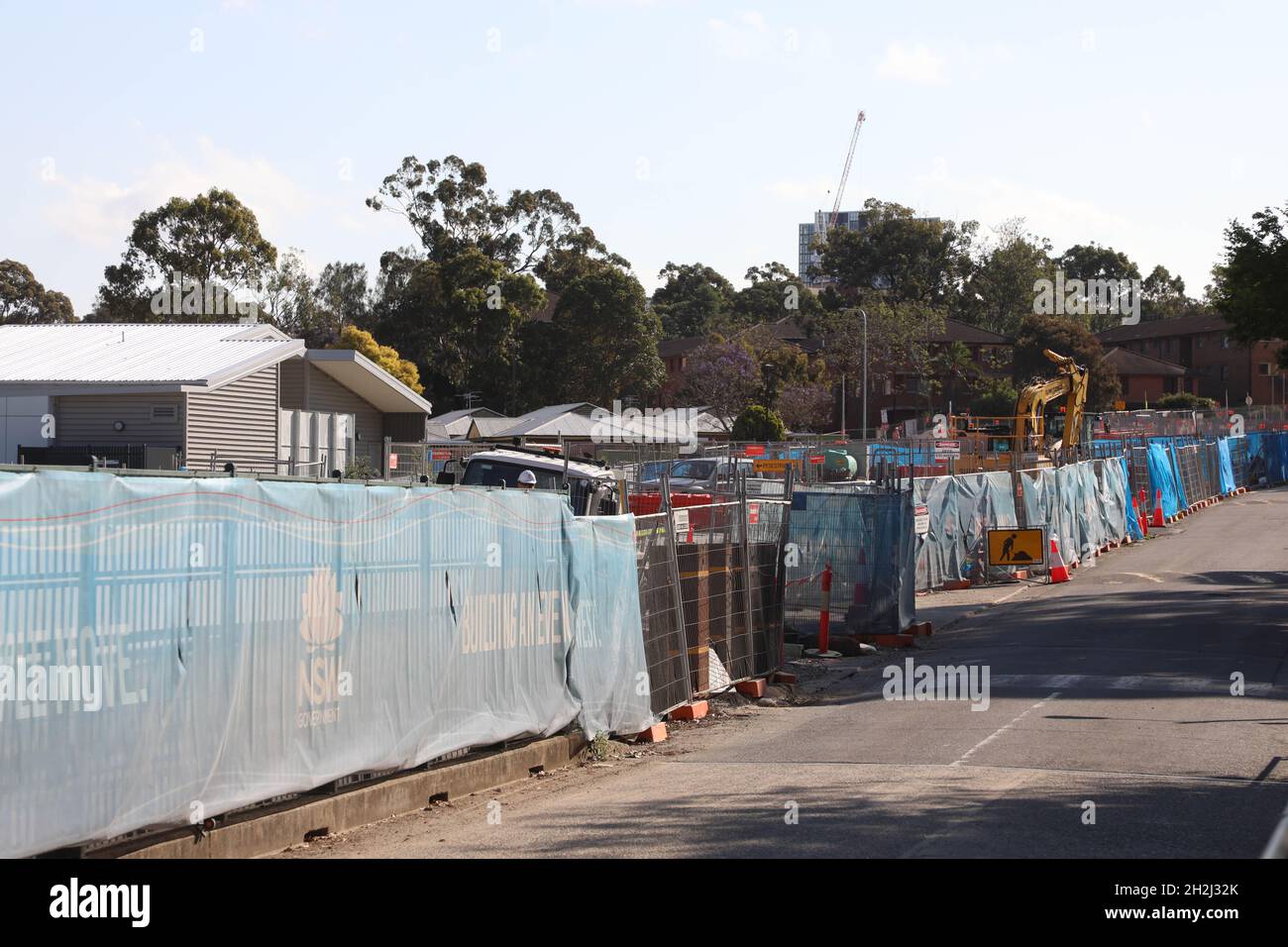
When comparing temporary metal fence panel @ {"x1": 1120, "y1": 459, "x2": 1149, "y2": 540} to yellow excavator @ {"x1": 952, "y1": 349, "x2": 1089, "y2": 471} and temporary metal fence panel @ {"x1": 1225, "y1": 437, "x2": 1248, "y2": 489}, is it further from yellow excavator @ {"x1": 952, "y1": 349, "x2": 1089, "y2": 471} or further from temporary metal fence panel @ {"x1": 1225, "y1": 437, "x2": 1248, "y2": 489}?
temporary metal fence panel @ {"x1": 1225, "y1": 437, "x2": 1248, "y2": 489}

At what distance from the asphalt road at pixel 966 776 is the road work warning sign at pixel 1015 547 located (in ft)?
20.5

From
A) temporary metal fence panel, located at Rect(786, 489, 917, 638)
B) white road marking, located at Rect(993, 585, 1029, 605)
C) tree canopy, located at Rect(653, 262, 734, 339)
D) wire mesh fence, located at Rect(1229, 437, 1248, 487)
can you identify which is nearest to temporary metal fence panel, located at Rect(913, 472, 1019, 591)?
white road marking, located at Rect(993, 585, 1029, 605)

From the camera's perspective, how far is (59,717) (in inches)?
255

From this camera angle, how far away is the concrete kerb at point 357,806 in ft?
24.1

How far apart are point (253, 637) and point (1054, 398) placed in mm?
41099

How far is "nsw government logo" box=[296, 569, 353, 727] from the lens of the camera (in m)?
8.33

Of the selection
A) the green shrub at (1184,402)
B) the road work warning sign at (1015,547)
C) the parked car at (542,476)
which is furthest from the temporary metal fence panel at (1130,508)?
the green shrub at (1184,402)

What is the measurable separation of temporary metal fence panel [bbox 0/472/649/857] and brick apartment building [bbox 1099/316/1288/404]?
8938 centimetres

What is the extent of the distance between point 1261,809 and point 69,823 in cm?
745

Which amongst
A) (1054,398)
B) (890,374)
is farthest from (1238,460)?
(890,374)

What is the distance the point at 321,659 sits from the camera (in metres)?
8.48

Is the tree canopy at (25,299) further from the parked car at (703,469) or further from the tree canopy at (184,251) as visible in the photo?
the parked car at (703,469)
